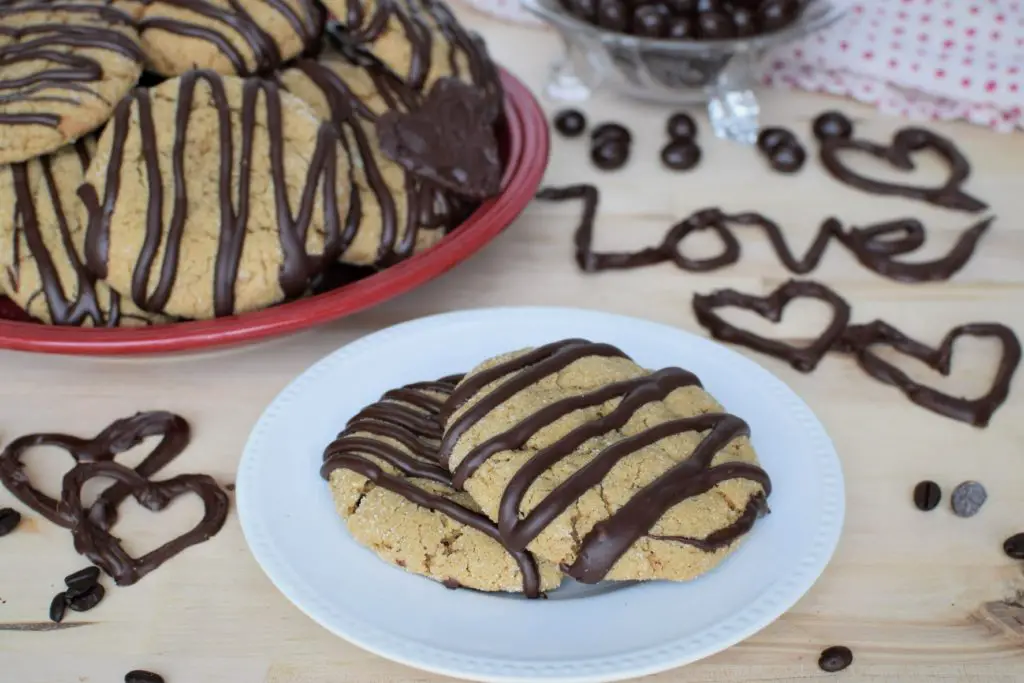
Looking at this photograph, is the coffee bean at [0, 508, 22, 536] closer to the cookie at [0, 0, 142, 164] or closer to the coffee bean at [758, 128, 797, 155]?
the cookie at [0, 0, 142, 164]

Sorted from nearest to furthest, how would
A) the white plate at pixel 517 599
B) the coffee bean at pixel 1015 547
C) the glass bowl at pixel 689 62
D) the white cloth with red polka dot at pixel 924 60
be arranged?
the white plate at pixel 517 599 < the coffee bean at pixel 1015 547 < the glass bowl at pixel 689 62 < the white cloth with red polka dot at pixel 924 60

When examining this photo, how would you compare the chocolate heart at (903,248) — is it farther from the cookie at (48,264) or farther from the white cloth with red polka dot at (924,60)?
the cookie at (48,264)

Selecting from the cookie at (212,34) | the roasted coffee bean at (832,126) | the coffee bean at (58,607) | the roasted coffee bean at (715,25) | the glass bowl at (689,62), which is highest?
the cookie at (212,34)

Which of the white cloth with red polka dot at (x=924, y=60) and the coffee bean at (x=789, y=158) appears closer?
the coffee bean at (x=789, y=158)

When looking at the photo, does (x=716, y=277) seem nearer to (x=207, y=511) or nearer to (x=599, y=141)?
(x=599, y=141)

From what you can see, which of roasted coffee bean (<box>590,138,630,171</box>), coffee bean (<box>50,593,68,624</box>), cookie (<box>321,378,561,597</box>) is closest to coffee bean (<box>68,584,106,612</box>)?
coffee bean (<box>50,593,68,624</box>)

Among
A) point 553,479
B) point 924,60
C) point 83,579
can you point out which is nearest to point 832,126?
point 924,60

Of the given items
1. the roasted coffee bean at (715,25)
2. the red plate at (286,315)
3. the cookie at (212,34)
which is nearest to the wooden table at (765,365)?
the red plate at (286,315)

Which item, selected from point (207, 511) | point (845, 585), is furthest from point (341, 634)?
point (845, 585)
